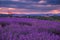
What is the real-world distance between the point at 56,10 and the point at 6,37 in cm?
197

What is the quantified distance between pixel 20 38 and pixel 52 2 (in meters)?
2.04

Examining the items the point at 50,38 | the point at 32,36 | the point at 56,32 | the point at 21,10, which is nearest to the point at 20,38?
the point at 32,36

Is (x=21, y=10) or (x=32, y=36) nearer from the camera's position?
(x=32, y=36)

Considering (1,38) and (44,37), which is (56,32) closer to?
(44,37)

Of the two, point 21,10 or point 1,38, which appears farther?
point 21,10

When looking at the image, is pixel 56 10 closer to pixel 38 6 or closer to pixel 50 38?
pixel 38 6

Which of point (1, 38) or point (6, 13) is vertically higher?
point (1, 38)

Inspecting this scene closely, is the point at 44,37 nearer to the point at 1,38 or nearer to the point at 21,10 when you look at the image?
the point at 1,38

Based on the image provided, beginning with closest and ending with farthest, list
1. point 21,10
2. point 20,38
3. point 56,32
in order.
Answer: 1. point 20,38
2. point 56,32
3. point 21,10

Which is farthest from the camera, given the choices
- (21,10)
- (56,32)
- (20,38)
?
(21,10)

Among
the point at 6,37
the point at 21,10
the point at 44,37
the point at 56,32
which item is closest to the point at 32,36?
the point at 44,37

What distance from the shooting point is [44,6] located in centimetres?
338

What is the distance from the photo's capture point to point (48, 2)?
3367 millimetres

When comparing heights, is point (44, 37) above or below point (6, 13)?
above
